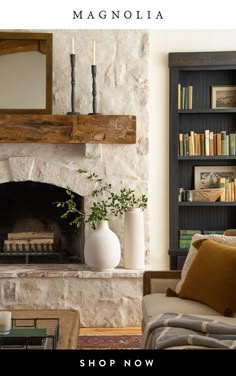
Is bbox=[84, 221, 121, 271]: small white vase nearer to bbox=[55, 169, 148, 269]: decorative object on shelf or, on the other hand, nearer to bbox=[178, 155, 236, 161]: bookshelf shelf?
bbox=[55, 169, 148, 269]: decorative object on shelf

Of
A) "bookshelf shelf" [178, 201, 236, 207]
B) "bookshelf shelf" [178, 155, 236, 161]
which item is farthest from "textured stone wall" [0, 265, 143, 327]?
"bookshelf shelf" [178, 155, 236, 161]

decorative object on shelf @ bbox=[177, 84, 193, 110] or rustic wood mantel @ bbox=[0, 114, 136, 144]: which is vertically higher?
decorative object on shelf @ bbox=[177, 84, 193, 110]

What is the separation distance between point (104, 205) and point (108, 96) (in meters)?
0.84

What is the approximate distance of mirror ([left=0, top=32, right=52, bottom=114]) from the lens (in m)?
4.32

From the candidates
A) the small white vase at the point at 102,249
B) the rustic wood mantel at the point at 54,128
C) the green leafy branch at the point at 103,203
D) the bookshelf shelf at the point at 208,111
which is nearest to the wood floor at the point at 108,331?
the small white vase at the point at 102,249

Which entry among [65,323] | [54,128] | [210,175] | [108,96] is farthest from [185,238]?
[65,323]

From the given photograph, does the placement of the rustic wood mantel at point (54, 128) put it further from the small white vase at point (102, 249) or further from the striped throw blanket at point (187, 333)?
the striped throw blanket at point (187, 333)

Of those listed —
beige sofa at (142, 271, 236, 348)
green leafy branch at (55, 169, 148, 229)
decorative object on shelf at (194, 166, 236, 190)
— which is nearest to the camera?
beige sofa at (142, 271, 236, 348)

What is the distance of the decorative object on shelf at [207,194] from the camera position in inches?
182

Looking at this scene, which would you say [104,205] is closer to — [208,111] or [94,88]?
[94,88]

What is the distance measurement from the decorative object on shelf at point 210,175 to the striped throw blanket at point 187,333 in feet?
8.07

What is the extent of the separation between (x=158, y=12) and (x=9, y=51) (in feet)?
11.0

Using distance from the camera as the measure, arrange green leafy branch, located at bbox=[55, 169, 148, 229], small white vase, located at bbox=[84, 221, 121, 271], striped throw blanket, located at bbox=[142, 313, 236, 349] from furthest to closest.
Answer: green leafy branch, located at bbox=[55, 169, 148, 229] < small white vase, located at bbox=[84, 221, 121, 271] < striped throw blanket, located at bbox=[142, 313, 236, 349]

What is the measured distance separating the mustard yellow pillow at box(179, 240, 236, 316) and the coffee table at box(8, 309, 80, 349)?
0.59 metres
